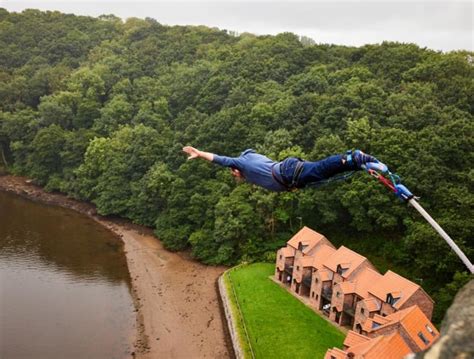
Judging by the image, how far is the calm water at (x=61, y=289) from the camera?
29750 millimetres

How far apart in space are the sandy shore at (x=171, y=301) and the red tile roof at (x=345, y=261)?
8.51 metres

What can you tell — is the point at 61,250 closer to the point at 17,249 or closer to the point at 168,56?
the point at 17,249

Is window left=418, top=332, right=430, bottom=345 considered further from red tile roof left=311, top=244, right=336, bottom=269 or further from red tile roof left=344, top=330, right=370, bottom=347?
red tile roof left=311, top=244, right=336, bottom=269

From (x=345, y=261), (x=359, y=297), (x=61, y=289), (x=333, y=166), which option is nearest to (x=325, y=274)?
(x=345, y=261)

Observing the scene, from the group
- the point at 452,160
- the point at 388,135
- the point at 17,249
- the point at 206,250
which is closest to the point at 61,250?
the point at 17,249

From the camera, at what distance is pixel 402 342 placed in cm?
2252

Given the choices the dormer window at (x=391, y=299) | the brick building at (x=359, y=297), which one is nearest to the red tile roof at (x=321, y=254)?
the brick building at (x=359, y=297)

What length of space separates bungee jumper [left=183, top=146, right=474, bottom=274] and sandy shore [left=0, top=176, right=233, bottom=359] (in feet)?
72.4

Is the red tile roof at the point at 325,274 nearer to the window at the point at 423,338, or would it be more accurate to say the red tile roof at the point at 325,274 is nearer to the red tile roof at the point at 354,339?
the red tile roof at the point at 354,339

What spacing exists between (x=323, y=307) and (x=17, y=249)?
2829 cm

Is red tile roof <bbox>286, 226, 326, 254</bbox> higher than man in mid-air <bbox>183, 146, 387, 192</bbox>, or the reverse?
man in mid-air <bbox>183, 146, 387, 192</bbox>

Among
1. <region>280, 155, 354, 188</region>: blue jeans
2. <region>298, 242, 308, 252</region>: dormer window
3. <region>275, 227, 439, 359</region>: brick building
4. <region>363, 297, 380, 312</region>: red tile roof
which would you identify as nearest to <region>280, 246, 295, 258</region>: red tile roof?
<region>275, 227, 439, 359</region>: brick building

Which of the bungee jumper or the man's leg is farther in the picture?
the man's leg

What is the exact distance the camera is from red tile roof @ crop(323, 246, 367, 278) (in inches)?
1205
